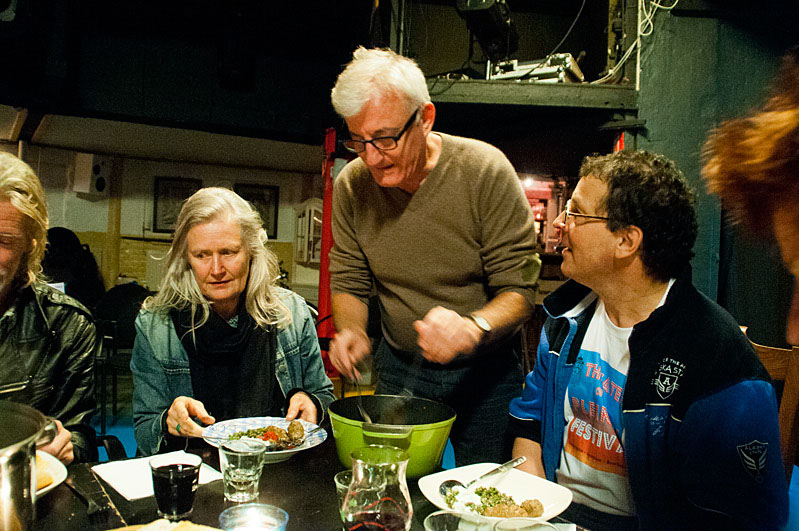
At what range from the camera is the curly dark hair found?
164 cm

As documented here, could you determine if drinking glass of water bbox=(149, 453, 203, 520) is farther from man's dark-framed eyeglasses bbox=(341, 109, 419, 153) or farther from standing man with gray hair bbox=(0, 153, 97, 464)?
man's dark-framed eyeglasses bbox=(341, 109, 419, 153)

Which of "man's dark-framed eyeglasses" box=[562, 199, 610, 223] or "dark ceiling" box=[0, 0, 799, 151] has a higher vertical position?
"dark ceiling" box=[0, 0, 799, 151]

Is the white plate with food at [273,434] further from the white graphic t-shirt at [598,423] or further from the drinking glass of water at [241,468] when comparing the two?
the white graphic t-shirt at [598,423]

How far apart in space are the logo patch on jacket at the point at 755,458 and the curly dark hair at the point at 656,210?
0.52 m

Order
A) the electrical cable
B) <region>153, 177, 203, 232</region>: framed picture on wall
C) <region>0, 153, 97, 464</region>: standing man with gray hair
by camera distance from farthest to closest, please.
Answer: <region>153, 177, 203, 232</region>: framed picture on wall, the electrical cable, <region>0, 153, 97, 464</region>: standing man with gray hair

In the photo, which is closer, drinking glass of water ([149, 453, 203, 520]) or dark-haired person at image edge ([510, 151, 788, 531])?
drinking glass of water ([149, 453, 203, 520])

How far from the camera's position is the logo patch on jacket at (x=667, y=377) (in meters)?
1.48

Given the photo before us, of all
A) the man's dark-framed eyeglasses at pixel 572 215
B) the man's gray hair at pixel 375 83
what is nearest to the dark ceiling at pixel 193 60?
the man's gray hair at pixel 375 83

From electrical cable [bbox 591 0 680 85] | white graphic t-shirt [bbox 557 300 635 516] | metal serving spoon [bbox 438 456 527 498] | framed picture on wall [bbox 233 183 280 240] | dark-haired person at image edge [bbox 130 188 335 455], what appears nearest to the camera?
metal serving spoon [bbox 438 456 527 498]

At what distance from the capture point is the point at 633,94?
4.42 metres

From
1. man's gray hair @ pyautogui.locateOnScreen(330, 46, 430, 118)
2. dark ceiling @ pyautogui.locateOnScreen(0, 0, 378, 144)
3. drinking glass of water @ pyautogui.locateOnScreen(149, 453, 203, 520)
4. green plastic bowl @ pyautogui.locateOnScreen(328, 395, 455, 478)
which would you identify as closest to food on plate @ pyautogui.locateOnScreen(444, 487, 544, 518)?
green plastic bowl @ pyautogui.locateOnScreen(328, 395, 455, 478)

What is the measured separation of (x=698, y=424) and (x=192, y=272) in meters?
1.74

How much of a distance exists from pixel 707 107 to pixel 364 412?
403 cm

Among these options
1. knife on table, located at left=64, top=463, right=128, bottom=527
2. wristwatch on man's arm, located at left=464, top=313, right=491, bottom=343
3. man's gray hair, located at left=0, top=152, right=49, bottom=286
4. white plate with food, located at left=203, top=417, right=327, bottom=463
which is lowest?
knife on table, located at left=64, top=463, right=128, bottom=527
